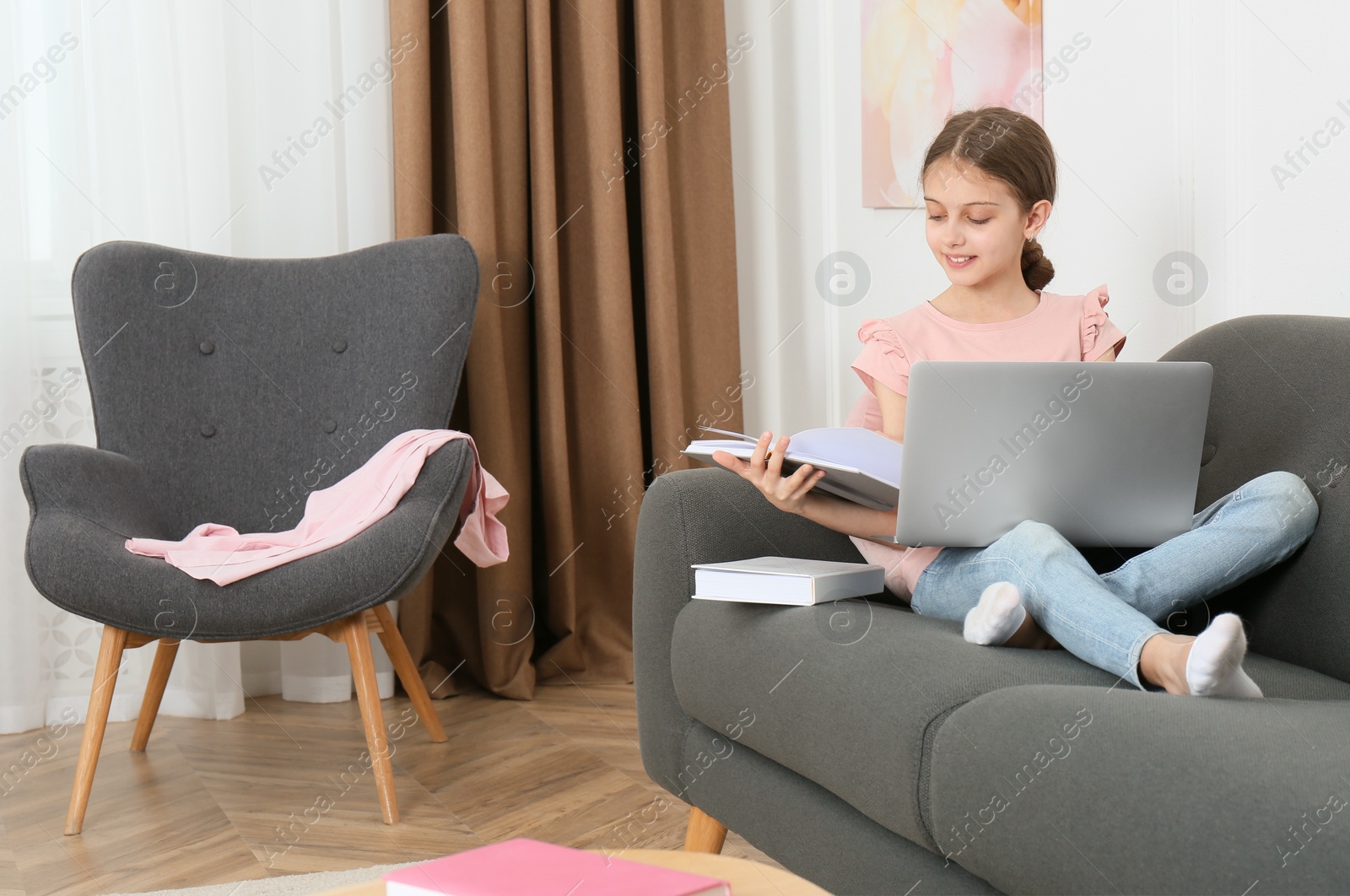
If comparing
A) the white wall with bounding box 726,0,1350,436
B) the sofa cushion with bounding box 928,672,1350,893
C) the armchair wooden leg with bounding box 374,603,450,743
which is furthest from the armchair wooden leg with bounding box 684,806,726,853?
the white wall with bounding box 726,0,1350,436

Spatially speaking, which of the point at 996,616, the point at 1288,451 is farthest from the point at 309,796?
the point at 1288,451

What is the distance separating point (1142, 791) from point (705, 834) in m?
0.74

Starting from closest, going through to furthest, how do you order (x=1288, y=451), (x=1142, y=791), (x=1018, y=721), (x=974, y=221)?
(x=1142, y=791)
(x=1018, y=721)
(x=1288, y=451)
(x=974, y=221)

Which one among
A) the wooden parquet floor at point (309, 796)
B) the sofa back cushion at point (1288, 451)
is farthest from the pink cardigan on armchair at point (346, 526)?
the sofa back cushion at point (1288, 451)

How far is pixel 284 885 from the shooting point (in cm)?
146

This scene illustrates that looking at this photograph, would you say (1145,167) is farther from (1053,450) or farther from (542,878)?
(542,878)

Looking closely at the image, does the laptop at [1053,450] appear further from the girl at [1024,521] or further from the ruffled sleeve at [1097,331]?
the ruffled sleeve at [1097,331]

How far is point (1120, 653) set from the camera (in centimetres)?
100

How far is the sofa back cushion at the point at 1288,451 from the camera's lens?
1.19 m

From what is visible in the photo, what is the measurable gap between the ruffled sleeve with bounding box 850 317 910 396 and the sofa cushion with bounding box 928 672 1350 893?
0.64 meters

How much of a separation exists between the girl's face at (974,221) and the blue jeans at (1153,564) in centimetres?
44

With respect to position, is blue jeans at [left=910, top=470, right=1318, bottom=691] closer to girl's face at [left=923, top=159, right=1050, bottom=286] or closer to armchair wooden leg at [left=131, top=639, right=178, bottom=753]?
girl's face at [left=923, top=159, right=1050, bottom=286]

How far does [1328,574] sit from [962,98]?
52.5 inches

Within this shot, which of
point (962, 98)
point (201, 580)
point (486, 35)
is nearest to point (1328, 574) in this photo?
point (962, 98)
